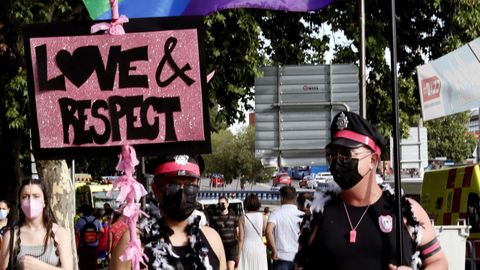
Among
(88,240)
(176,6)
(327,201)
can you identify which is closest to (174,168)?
(327,201)

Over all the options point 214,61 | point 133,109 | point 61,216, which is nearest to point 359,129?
point 133,109

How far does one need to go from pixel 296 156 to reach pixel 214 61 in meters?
2.47

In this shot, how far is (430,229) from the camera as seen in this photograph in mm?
4844

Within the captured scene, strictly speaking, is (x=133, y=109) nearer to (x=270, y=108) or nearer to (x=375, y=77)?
(x=270, y=108)

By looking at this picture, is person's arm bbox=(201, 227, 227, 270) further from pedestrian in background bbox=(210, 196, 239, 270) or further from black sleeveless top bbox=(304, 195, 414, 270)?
pedestrian in background bbox=(210, 196, 239, 270)

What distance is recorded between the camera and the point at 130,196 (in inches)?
201

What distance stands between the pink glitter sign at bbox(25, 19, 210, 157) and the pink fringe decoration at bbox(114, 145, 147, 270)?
0.14 m

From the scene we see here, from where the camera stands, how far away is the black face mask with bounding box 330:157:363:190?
4.77 m

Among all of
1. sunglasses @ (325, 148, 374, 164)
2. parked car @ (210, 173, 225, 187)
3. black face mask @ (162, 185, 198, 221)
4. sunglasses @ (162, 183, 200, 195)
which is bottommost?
parked car @ (210, 173, 225, 187)

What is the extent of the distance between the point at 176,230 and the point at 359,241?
2.96ft

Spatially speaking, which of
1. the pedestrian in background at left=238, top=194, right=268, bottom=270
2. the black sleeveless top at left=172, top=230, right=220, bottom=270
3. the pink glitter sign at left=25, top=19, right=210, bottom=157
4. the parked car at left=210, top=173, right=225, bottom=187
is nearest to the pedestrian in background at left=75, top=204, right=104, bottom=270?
the pedestrian in background at left=238, top=194, right=268, bottom=270

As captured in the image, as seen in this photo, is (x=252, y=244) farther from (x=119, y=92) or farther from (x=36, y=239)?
(x=119, y=92)

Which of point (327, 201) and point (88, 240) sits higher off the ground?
point (327, 201)

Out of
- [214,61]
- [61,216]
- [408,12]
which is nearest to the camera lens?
[61,216]
